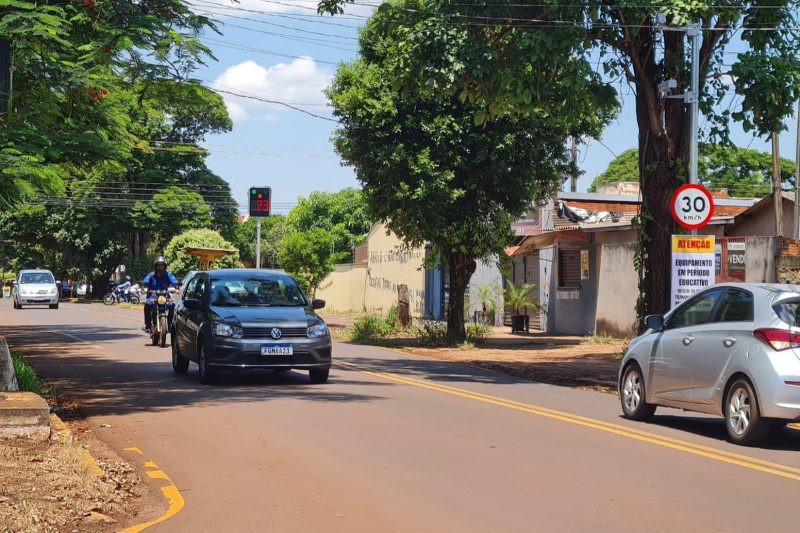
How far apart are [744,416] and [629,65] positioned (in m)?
9.30

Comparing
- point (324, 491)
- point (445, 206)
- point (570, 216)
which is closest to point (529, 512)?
point (324, 491)

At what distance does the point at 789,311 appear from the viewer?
33.6 ft

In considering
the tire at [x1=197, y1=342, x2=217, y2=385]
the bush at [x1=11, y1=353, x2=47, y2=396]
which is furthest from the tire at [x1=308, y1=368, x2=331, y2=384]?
the bush at [x1=11, y1=353, x2=47, y2=396]

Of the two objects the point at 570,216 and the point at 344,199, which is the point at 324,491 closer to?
the point at 570,216

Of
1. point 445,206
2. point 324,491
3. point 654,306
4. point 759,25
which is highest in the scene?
point 759,25

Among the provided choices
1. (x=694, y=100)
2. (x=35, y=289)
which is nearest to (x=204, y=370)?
(x=694, y=100)

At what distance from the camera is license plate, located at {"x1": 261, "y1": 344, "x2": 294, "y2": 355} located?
14981 mm

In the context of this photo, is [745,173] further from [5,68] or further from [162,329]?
[5,68]

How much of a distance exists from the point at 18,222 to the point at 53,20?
5785cm

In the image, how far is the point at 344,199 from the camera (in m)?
95.9

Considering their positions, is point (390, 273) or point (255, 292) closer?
point (255, 292)

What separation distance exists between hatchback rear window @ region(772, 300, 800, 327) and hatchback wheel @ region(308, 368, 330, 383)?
23.9ft

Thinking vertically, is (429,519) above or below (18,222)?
below

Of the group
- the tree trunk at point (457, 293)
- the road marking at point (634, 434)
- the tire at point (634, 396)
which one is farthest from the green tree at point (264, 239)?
the tire at point (634, 396)
